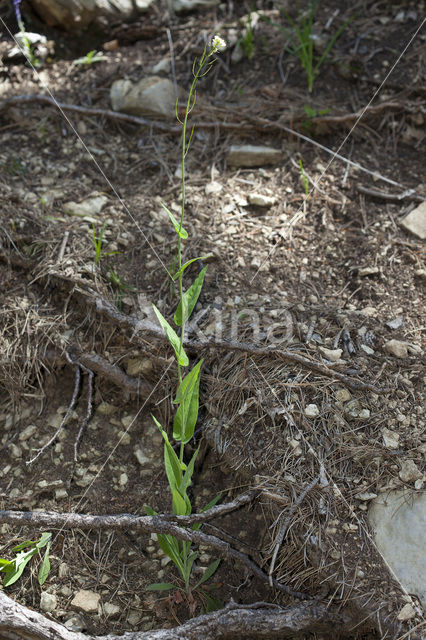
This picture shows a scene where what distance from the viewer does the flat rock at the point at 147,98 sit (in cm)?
277

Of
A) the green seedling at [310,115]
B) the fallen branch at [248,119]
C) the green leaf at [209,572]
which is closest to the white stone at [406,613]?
the green leaf at [209,572]

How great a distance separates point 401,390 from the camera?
6.03 feet

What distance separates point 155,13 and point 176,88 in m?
0.68

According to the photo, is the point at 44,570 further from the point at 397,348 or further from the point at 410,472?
the point at 397,348

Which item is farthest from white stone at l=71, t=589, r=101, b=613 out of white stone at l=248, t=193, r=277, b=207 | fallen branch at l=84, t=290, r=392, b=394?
white stone at l=248, t=193, r=277, b=207

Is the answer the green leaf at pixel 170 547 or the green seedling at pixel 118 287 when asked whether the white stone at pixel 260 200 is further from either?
the green leaf at pixel 170 547

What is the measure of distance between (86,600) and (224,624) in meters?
0.45

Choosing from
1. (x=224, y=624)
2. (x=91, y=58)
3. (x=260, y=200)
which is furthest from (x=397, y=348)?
(x=91, y=58)

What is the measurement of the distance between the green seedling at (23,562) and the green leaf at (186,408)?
0.54m

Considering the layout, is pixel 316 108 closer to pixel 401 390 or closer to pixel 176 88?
pixel 176 88

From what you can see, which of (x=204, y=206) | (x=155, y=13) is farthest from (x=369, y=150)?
(x=155, y=13)

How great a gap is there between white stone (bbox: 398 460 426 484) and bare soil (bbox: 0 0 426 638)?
3 cm

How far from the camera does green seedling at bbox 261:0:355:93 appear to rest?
2680 mm

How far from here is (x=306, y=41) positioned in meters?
2.70
